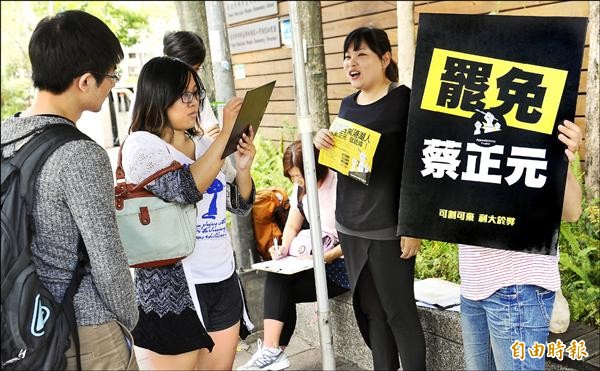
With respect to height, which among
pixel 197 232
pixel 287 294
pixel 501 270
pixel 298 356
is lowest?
pixel 298 356

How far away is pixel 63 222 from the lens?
1.64 meters

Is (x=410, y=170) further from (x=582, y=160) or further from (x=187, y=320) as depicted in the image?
(x=582, y=160)

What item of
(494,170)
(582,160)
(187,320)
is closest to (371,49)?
(494,170)

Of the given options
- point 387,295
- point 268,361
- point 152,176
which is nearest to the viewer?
point 152,176

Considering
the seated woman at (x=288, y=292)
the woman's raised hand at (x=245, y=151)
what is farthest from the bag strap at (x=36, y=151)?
the seated woman at (x=288, y=292)

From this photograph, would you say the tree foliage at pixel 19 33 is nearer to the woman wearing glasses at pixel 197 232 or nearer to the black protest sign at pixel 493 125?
the woman wearing glasses at pixel 197 232

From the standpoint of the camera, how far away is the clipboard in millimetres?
2242

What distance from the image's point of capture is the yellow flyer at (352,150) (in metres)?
2.81

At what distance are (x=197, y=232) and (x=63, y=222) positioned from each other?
2.99 ft

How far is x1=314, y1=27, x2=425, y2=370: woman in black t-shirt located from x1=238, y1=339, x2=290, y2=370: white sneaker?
86cm

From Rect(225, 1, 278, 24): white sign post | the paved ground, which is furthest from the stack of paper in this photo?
Rect(225, 1, 278, 24): white sign post

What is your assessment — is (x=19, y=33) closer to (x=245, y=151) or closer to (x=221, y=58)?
(x=221, y=58)

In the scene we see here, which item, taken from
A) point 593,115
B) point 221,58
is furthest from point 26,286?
point 593,115

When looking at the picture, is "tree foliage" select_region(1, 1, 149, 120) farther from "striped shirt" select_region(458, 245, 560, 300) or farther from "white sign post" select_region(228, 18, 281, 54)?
"striped shirt" select_region(458, 245, 560, 300)
